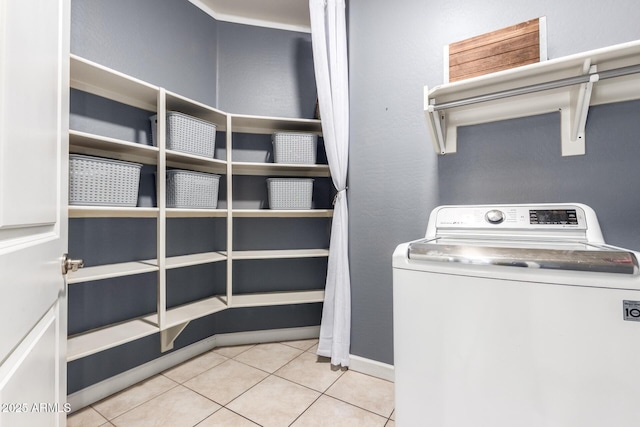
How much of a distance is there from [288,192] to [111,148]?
1.06 m

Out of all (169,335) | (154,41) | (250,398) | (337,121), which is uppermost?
(154,41)

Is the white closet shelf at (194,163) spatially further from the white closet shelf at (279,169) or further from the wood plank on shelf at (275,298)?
the wood plank on shelf at (275,298)

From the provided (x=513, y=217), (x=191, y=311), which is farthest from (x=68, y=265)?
(x=513, y=217)

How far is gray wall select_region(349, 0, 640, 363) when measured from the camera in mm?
1234

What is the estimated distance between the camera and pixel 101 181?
1399 mm

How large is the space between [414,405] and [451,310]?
0.38 metres

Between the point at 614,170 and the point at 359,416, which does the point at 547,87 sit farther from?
the point at 359,416

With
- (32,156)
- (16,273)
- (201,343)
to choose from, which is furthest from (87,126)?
(201,343)

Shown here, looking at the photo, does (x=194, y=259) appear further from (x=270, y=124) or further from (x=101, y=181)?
(x=270, y=124)

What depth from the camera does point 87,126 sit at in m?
1.54

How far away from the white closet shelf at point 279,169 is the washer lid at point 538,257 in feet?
3.94

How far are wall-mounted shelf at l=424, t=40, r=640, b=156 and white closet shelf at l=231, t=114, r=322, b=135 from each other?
926mm

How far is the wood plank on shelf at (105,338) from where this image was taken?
4.35ft

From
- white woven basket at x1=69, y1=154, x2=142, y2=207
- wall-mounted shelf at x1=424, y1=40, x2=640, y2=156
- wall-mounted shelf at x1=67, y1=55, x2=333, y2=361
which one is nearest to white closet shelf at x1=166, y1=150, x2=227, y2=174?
wall-mounted shelf at x1=67, y1=55, x2=333, y2=361
